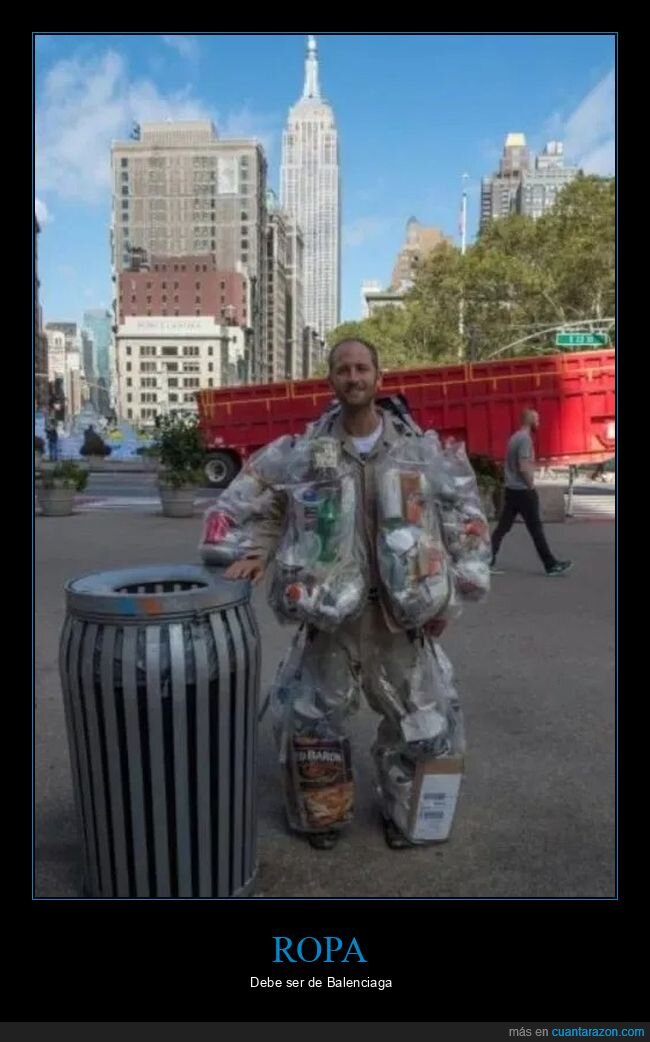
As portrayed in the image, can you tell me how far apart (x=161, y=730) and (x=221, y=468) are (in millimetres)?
17661

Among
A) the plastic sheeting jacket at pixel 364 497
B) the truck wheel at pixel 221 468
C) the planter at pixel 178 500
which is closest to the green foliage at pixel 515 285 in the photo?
the truck wheel at pixel 221 468

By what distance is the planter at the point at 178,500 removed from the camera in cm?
1443

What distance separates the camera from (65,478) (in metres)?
14.5

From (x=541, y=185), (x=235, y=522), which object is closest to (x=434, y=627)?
(x=235, y=522)

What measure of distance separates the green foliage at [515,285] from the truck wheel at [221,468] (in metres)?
8.45

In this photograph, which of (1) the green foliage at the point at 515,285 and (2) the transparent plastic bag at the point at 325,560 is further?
(1) the green foliage at the point at 515,285

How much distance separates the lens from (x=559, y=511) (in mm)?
13555

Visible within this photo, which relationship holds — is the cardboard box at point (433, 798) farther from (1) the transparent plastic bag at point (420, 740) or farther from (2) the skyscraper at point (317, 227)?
(2) the skyscraper at point (317, 227)

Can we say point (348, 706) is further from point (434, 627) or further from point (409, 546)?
point (409, 546)
